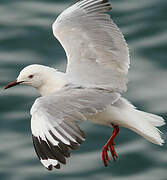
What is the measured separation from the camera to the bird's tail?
29.4ft

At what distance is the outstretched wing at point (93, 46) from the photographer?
942 cm

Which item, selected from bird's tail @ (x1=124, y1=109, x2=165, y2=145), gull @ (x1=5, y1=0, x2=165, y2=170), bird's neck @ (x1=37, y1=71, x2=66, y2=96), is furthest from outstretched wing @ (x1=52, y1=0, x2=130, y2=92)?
bird's tail @ (x1=124, y1=109, x2=165, y2=145)

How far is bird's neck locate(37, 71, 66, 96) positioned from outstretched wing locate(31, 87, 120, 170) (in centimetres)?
28

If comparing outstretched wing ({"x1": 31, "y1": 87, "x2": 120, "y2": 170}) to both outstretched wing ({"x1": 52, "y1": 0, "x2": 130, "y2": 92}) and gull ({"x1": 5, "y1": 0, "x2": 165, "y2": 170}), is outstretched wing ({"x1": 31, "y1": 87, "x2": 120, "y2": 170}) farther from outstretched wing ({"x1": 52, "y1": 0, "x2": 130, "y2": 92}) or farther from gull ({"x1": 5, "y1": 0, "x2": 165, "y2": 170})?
outstretched wing ({"x1": 52, "y1": 0, "x2": 130, "y2": 92})

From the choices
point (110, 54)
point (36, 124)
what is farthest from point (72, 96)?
point (110, 54)

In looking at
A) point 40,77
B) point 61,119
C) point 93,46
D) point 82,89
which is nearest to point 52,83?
point 40,77

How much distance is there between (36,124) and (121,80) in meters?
1.52

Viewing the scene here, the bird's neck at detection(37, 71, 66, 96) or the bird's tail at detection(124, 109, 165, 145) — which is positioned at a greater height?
the bird's neck at detection(37, 71, 66, 96)

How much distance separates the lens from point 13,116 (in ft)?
38.5

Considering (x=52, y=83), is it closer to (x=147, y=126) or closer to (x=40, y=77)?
(x=40, y=77)

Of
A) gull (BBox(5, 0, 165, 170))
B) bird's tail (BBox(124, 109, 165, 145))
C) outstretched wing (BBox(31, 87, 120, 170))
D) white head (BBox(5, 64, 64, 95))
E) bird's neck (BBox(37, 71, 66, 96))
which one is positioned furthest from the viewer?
white head (BBox(5, 64, 64, 95))

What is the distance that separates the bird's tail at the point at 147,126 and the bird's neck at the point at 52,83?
2.56ft

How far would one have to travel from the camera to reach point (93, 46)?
9.93 meters

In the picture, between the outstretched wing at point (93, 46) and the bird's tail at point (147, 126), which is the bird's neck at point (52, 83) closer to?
the outstretched wing at point (93, 46)
